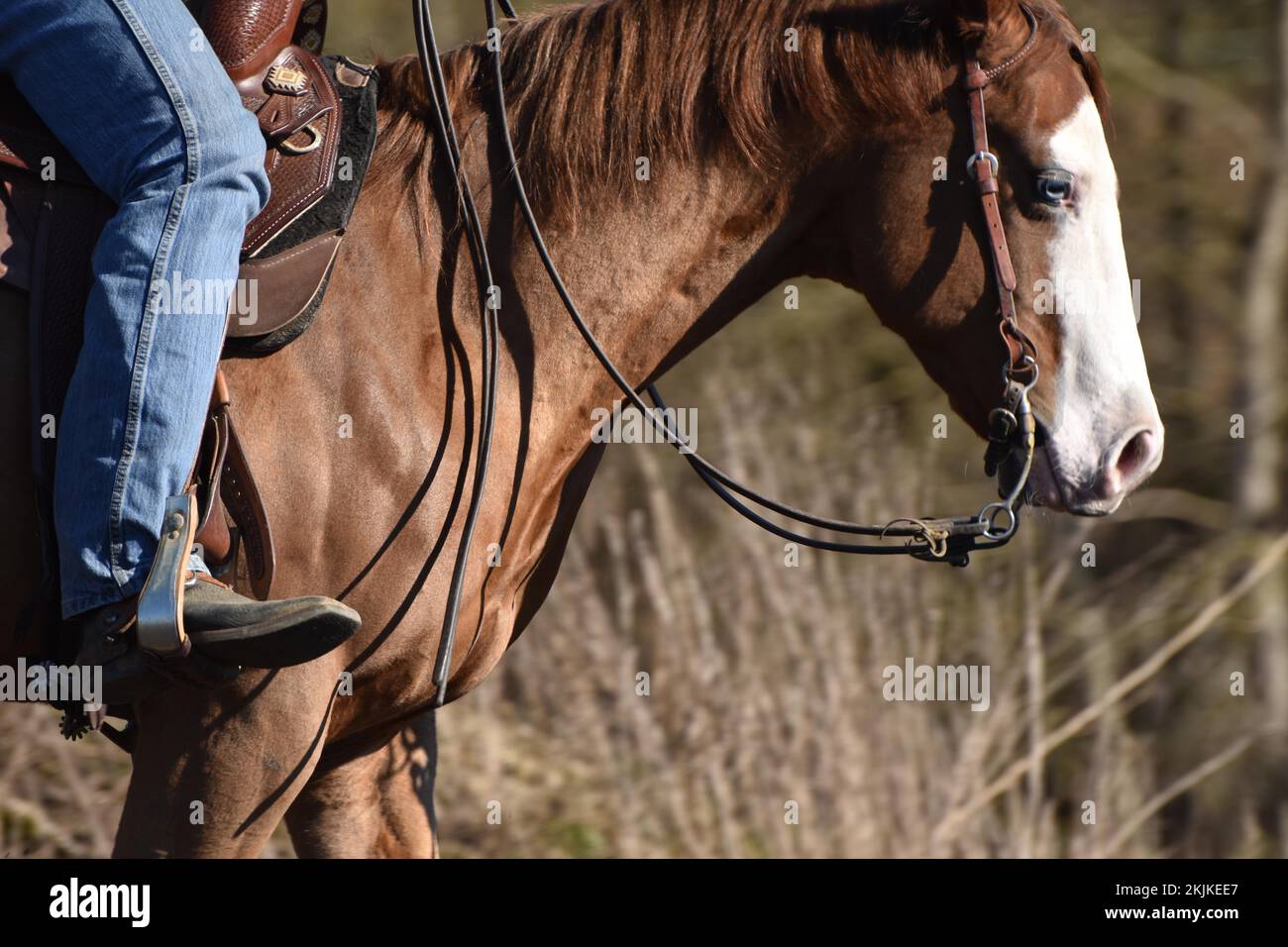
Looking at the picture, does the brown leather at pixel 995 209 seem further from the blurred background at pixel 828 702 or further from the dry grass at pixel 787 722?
the dry grass at pixel 787 722

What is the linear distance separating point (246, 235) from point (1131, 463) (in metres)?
1.83

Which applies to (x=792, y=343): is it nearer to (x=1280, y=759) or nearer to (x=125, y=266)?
(x=1280, y=759)

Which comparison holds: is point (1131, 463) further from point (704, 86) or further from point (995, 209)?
point (704, 86)

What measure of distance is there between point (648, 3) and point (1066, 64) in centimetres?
89

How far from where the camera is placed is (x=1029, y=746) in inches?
205

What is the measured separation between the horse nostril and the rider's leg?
60.2 inches

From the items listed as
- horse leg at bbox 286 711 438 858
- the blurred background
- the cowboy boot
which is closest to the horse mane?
the cowboy boot

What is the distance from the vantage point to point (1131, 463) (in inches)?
106

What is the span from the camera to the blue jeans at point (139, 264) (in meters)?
2.39

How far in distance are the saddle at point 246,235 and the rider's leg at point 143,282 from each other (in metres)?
0.07

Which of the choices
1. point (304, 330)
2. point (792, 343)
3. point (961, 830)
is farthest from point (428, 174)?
point (792, 343)

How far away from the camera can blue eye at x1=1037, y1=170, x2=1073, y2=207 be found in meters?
2.68
